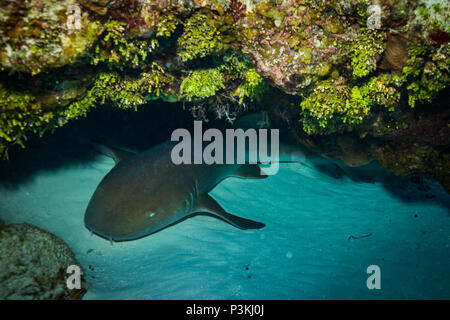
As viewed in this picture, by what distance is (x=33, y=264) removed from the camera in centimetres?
272

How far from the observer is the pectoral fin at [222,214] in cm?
423

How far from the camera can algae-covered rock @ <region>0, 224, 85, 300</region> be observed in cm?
250

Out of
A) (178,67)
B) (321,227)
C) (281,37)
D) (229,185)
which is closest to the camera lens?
(281,37)

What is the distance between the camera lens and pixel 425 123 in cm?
352

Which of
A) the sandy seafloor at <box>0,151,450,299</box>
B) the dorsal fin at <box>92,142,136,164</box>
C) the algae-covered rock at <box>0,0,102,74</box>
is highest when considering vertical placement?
the algae-covered rock at <box>0,0,102,74</box>

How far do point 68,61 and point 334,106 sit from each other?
271 centimetres

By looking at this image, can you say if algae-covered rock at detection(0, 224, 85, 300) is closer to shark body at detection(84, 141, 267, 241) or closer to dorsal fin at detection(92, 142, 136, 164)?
shark body at detection(84, 141, 267, 241)

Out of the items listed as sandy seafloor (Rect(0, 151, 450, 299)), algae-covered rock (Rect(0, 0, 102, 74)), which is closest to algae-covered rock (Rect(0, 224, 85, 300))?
sandy seafloor (Rect(0, 151, 450, 299))

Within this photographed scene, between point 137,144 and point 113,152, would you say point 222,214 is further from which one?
point 137,144

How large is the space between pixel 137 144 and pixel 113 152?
46.9 inches

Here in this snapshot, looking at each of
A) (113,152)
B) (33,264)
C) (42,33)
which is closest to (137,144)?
(113,152)

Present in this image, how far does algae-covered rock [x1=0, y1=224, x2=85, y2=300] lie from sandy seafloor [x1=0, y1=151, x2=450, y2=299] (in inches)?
13.6

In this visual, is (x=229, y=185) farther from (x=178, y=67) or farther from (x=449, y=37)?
(x=449, y=37)

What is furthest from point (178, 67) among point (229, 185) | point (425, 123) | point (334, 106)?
point (425, 123)
